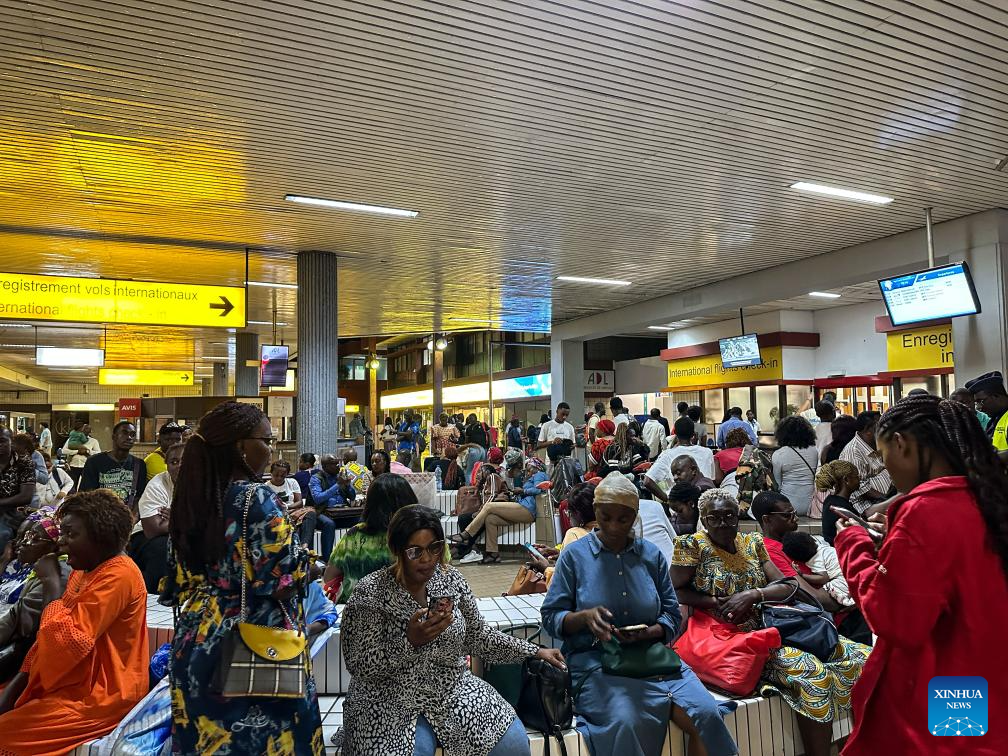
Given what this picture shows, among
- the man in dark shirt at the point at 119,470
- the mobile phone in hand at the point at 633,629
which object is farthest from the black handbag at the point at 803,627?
the man in dark shirt at the point at 119,470

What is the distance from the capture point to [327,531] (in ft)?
28.7

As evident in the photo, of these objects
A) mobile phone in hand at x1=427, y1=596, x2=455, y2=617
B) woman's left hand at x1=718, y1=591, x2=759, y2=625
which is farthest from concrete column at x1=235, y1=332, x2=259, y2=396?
mobile phone in hand at x1=427, y1=596, x2=455, y2=617

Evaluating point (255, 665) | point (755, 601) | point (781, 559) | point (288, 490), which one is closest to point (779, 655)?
point (755, 601)

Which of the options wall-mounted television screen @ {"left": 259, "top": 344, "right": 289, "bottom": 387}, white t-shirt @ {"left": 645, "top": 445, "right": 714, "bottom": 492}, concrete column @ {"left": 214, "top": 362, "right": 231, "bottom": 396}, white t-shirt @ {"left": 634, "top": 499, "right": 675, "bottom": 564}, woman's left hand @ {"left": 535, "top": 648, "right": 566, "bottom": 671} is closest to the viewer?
woman's left hand @ {"left": 535, "top": 648, "right": 566, "bottom": 671}

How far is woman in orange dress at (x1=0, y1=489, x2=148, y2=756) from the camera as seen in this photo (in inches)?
111

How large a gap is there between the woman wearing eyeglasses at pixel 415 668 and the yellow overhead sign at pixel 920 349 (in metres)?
13.8

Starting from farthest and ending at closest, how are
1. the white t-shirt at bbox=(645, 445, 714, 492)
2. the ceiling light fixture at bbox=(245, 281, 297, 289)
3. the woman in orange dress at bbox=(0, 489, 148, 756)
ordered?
the ceiling light fixture at bbox=(245, 281, 297, 289), the white t-shirt at bbox=(645, 445, 714, 492), the woman in orange dress at bbox=(0, 489, 148, 756)

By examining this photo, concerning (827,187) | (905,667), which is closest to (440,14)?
(905,667)

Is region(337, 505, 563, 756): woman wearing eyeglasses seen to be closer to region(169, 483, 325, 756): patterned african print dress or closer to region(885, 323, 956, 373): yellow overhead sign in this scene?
region(169, 483, 325, 756): patterned african print dress

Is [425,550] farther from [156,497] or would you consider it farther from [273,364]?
[273,364]

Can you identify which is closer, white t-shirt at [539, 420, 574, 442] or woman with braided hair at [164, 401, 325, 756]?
woman with braided hair at [164, 401, 325, 756]

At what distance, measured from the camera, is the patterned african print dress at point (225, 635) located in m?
2.36

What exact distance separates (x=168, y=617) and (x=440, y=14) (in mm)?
4164

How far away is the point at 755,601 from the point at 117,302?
28.3ft
